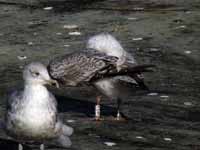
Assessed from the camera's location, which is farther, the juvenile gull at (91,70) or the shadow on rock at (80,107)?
the shadow on rock at (80,107)

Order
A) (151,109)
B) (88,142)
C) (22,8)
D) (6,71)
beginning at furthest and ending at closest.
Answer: (22,8) < (6,71) < (151,109) < (88,142)

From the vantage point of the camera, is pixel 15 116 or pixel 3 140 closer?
pixel 15 116

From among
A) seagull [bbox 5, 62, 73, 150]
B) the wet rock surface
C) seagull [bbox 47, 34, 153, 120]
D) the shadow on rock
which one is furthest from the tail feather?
seagull [bbox 5, 62, 73, 150]

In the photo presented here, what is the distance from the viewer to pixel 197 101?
37.0 feet

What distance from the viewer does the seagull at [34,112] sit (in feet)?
27.8

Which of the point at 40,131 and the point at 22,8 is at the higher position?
the point at 22,8

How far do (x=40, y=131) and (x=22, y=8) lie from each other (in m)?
8.33

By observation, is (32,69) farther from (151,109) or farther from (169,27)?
(169,27)

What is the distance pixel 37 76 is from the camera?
866 cm

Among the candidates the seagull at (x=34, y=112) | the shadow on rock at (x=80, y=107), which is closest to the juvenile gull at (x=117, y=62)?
the shadow on rock at (x=80, y=107)

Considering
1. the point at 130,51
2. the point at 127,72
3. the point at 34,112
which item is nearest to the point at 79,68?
the point at 127,72

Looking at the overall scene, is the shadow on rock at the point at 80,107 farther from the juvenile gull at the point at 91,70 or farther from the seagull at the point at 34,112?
the seagull at the point at 34,112

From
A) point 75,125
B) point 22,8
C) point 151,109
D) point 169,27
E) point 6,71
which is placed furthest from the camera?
point 22,8

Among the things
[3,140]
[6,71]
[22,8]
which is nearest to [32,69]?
[3,140]
